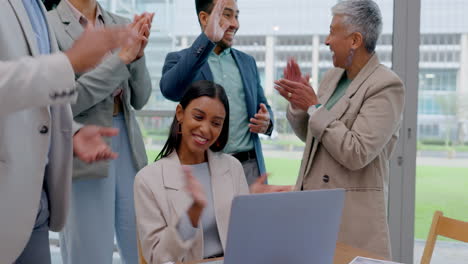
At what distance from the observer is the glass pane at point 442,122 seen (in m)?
3.46

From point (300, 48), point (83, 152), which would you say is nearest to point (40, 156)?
point (83, 152)

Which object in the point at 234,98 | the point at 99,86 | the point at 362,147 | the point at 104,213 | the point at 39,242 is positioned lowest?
the point at 104,213

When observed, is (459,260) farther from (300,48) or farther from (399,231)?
(300,48)

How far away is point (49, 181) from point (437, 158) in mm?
2740

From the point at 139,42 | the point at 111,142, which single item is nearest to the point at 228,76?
the point at 139,42

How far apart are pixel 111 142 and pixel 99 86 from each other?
31 cm

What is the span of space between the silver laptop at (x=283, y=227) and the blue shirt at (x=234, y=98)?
1.26m

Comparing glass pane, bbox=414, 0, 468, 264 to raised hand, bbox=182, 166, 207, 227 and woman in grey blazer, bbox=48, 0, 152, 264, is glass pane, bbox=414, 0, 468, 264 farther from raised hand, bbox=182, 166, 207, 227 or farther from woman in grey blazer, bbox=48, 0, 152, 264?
raised hand, bbox=182, 166, 207, 227

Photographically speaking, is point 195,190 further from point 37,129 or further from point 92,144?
point 37,129

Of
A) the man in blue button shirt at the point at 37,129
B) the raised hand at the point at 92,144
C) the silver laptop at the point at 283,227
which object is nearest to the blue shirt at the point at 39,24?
the man in blue button shirt at the point at 37,129

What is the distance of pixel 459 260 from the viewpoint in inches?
137

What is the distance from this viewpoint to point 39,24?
5.08 ft

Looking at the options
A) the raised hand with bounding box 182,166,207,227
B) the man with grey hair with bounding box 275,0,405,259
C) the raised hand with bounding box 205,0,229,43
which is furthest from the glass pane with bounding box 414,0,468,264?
the raised hand with bounding box 182,166,207,227

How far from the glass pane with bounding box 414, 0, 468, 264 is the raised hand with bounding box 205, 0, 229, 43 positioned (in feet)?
5.44
